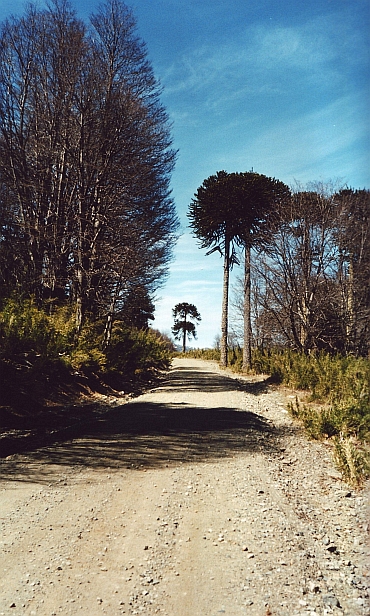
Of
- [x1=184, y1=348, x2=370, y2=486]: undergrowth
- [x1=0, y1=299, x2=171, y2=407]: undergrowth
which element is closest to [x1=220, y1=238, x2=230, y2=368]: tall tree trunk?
[x1=184, y1=348, x2=370, y2=486]: undergrowth

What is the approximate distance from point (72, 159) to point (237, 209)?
10.0 metres

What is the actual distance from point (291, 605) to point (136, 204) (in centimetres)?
1346

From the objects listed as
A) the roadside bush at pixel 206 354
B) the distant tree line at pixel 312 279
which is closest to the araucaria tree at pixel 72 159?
the distant tree line at pixel 312 279

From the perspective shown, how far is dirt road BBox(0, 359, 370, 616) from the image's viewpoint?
2.48 m

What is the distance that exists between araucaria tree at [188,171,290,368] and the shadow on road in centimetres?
1225

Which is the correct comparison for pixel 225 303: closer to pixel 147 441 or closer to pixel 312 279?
pixel 312 279

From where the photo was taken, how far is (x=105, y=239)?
45.7 feet

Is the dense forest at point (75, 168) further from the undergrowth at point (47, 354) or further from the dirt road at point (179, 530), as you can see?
the dirt road at point (179, 530)

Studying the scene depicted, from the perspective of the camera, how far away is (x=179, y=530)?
134 inches

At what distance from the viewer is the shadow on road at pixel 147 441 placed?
4961 millimetres

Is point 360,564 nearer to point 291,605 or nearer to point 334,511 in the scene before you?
point 291,605

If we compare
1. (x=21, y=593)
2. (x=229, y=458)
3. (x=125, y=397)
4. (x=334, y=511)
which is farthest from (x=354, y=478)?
(x=125, y=397)

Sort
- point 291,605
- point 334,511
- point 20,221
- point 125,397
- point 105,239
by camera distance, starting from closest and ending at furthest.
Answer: point 291,605 → point 334,511 → point 125,397 → point 20,221 → point 105,239

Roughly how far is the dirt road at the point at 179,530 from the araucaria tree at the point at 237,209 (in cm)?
1457
